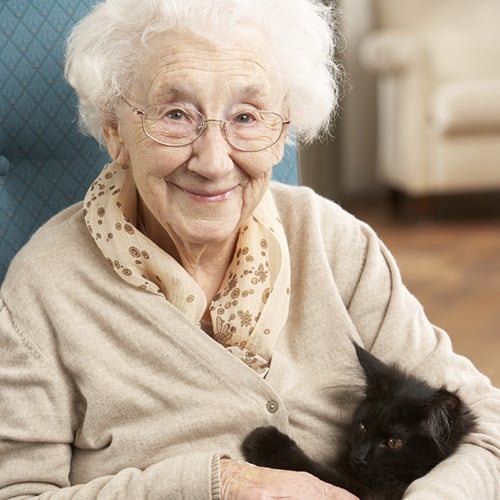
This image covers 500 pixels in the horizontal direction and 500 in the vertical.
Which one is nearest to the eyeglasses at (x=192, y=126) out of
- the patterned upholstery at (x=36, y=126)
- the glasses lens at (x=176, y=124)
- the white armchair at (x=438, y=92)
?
the glasses lens at (x=176, y=124)

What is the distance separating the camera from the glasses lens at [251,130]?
1.40 m

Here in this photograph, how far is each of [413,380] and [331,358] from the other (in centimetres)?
14

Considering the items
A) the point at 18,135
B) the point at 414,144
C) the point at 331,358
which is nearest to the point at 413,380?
the point at 331,358

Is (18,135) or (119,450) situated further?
(18,135)

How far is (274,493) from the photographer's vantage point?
4.33 feet

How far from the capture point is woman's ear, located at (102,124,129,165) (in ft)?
4.86

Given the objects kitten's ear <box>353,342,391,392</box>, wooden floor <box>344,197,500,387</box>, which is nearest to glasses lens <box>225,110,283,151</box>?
kitten's ear <box>353,342,391,392</box>

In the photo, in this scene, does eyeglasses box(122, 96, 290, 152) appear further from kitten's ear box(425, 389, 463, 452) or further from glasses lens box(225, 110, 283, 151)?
kitten's ear box(425, 389, 463, 452)

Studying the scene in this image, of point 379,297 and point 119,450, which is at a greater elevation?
point 379,297

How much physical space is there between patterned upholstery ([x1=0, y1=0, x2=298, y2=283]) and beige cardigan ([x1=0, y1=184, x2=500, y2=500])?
0.15m

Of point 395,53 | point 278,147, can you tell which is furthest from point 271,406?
point 395,53

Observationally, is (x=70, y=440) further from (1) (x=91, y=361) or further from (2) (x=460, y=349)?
(2) (x=460, y=349)

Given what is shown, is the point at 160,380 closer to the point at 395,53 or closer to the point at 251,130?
the point at 251,130

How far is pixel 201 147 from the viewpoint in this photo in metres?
1.37
